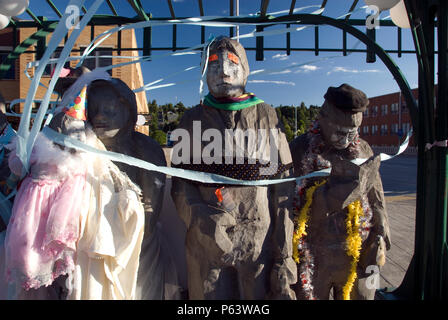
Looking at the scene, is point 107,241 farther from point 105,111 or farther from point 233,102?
point 233,102

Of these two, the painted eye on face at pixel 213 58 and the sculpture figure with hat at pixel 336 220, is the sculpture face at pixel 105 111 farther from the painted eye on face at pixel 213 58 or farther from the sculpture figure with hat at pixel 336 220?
the sculpture figure with hat at pixel 336 220

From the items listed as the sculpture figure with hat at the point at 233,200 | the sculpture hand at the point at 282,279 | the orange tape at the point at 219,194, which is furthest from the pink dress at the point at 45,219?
the sculpture hand at the point at 282,279

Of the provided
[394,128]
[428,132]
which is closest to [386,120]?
[394,128]

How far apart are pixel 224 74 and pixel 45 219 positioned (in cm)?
126

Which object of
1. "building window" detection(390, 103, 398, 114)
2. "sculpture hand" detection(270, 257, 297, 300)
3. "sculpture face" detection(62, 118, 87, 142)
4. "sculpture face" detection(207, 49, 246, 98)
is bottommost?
"sculpture hand" detection(270, 257, 297, 300)

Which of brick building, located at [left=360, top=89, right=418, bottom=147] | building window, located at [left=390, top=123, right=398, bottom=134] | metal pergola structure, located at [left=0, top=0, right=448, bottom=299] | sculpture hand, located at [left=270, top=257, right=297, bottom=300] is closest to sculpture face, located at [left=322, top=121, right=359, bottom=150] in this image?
metal pergola structure, located at [left=0, top=0, right=448, bottom=299]

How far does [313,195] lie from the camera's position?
6.70ft

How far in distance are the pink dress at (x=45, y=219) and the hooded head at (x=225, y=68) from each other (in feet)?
2.93

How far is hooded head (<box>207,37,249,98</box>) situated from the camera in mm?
1799

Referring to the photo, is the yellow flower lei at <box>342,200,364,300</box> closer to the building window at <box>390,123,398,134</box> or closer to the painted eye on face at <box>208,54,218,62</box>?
the painted eye on face at <box>208,54,218,62</box>

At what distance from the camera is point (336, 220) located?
2.05m

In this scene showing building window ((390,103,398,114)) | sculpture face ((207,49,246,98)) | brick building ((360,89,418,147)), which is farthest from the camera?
building window ((390,103,398,114))

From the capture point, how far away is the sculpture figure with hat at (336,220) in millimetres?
2000

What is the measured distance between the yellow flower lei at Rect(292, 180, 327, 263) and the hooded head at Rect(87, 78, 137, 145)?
1.30 metres
